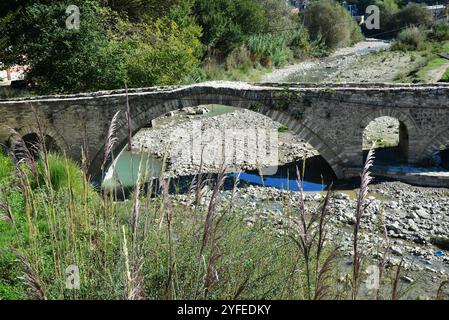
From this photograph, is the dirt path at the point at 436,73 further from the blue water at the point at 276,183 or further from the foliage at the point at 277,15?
the blue water at the point at 276,183

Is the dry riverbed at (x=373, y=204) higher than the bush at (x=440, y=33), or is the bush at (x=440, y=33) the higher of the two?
the bush at (x=440, y=33)

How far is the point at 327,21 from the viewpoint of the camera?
1993 inches

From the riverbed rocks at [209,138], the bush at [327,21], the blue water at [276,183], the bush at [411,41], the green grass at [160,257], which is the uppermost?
the bush at [327,21]

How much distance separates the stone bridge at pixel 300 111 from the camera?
53.9 feet

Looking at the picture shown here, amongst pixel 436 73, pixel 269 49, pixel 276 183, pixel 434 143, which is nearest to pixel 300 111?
pixel 276 183

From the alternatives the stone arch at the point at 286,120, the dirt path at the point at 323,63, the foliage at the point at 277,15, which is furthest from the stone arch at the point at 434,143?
the foliage at the point at 277,15

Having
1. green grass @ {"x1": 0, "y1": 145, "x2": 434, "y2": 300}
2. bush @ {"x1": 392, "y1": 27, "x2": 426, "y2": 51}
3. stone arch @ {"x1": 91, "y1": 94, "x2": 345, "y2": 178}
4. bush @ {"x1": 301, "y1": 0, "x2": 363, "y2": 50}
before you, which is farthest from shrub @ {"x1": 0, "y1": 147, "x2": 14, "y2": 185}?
bush @ {"x1": 392, "y1": 27, "x2": 426, "y2": 51}

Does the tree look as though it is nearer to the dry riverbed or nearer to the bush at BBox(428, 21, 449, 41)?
the dry riverbed

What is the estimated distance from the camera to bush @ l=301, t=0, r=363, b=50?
5025 cm

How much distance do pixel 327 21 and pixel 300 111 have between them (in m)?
36.2

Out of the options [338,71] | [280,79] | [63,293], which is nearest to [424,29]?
[338,71]

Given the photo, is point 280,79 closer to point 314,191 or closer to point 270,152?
point 270,152

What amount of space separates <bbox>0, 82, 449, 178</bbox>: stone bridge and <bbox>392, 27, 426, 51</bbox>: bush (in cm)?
3207

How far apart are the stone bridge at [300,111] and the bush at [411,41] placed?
32.1 meters
